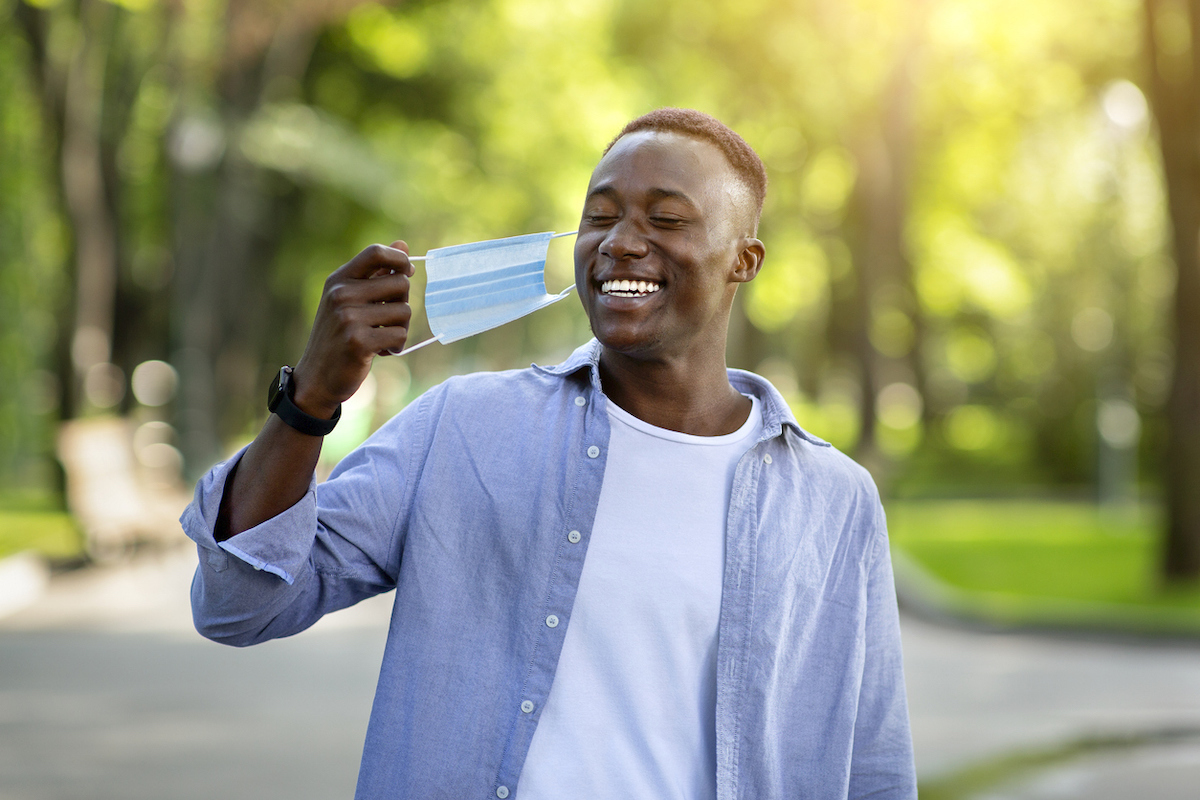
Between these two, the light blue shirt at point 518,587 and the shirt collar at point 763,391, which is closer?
the light blue shirt at point 518,587

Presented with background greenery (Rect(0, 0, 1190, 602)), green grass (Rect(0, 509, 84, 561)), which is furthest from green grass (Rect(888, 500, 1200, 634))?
green grass (Rect(0, 509, 84, 561))

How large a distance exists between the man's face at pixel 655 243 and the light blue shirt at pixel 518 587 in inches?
6.3

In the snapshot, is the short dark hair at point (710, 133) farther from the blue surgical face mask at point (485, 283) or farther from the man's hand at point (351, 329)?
the man's hand at point (351, 329)

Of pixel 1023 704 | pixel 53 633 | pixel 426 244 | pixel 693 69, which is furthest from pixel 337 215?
pixel 1023 704

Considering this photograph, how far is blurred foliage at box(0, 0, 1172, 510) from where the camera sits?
2250 centimetres

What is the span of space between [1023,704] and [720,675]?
23.4ft

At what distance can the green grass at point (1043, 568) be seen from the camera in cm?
1208

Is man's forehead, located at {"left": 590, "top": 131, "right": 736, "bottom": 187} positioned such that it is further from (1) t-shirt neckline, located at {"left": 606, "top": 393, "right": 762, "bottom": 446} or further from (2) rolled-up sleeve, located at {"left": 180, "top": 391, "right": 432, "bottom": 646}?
(2) rolled-up sleeve, located at {"left": 180, "top": 391, "right": 432, "bottom": 646}

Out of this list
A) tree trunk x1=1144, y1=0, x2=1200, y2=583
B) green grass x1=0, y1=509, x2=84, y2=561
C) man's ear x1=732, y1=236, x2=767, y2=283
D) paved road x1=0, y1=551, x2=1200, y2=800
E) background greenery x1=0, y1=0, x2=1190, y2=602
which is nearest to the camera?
man's ear x1=732, y1=236, x2=767, y2=283

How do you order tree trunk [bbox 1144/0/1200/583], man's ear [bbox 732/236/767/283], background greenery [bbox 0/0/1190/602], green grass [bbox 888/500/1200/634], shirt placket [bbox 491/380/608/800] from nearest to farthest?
shirt placket [bbox 491/380/608/800], man's ear [bbox 732/236/767/283], green grass [bbox 888/500/1200/634], tree trunk [bbox 1144/0/1200/583], background greenery [bbox 0/0/1190/602]

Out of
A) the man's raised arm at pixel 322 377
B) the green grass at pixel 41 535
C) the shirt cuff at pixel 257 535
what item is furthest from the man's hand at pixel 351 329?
the green grass at pixel 41 535

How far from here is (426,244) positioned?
4322cm

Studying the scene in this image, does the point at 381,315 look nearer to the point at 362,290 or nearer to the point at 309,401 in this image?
the point at 362,290

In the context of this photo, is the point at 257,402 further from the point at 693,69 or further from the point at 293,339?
the point at 693,69
